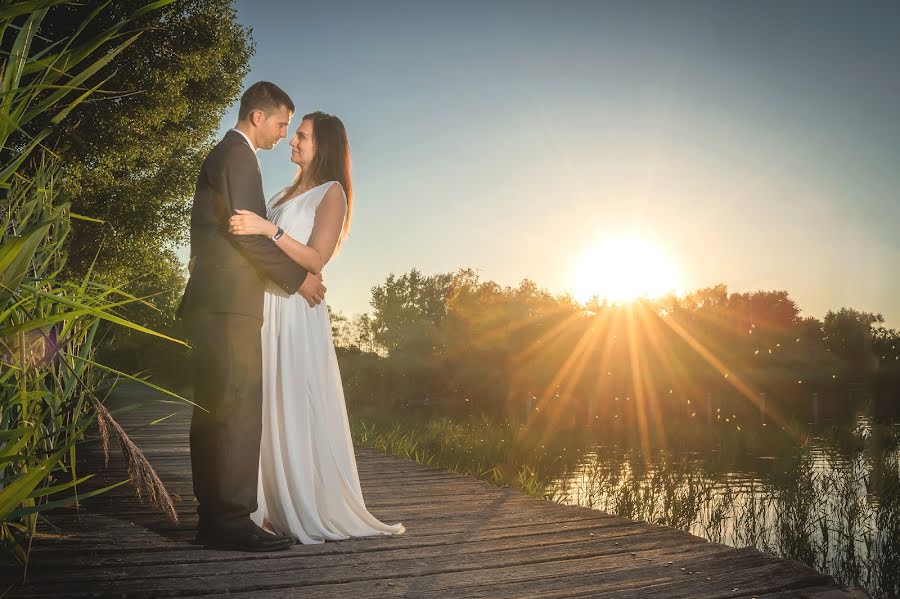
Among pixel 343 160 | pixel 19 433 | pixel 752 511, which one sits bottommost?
pixel 752 511

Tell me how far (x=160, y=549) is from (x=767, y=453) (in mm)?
11899

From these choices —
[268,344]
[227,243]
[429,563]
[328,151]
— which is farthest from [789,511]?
[227,243]

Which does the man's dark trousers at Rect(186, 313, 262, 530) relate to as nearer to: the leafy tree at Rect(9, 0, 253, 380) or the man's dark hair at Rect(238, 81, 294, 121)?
the man's dark hair at Rect(238, 81, 294, 121)

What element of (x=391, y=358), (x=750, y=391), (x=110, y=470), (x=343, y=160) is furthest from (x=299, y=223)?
(x=391, y=358)

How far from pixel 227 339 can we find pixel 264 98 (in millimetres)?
1176

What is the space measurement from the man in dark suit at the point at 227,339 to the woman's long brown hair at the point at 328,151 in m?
0.36

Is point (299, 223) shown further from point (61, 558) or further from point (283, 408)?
point (61, 558)

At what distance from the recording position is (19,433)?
1.34m

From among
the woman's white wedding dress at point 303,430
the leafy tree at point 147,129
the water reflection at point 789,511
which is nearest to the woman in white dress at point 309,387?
the woman's white wedding dress at point 303,430

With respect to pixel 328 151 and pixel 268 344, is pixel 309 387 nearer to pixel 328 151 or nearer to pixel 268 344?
pixel 268 344

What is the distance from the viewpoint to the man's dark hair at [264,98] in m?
3.66

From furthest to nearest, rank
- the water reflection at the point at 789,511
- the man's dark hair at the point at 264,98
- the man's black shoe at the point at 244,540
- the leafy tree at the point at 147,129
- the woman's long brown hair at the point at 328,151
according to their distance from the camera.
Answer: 1. the leafy tree at the point at 147,129
2. the water reflection at the point at 789,511
3. the woman's long brown hair at the point at 328,151
4. the man's dark hair at the point at 264,98
5. the man's black shoe at the point at 244,540

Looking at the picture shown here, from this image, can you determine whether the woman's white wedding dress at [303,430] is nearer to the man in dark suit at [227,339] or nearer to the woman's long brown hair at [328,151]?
the woman's long brown hair at [328,151]

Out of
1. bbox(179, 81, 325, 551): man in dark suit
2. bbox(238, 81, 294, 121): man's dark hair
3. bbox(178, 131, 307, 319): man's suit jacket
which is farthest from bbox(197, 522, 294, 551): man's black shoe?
bbox(238, 81, 294, 121): man's dark hair
